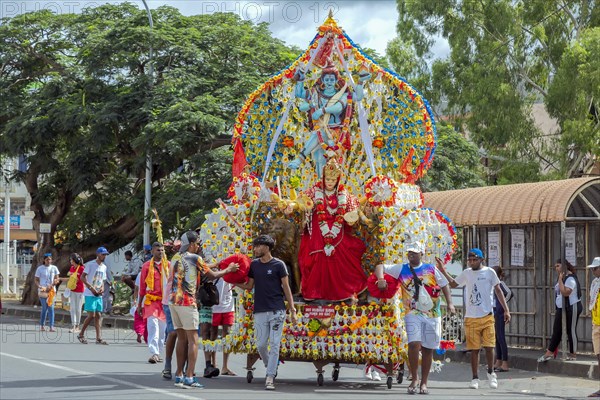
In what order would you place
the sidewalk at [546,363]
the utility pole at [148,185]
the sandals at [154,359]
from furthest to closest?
1. the utility pole at [148,185]
2. the sandals at [154,359]
3. the sidewalk at [546,363]

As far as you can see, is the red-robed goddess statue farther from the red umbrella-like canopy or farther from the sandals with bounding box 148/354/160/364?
the sandals with bounding box 148/354/160/364

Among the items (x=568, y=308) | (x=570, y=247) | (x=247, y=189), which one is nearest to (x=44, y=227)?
(x=570, y=247)

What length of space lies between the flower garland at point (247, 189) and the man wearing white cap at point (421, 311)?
2.56 meters

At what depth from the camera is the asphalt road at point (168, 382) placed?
12930mm

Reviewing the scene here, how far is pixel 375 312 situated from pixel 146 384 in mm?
3081

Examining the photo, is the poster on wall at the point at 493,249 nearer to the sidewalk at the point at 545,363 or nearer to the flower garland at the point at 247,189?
the sidewalk at the point at 545,363

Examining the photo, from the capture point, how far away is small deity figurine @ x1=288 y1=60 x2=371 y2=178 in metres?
16.0

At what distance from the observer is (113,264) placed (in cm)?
4116

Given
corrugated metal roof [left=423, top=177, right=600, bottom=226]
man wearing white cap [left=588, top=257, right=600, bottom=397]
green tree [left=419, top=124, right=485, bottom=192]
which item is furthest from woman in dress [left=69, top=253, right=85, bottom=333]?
man wearing white cap [left=588, top=257, right=600, bottom=397]

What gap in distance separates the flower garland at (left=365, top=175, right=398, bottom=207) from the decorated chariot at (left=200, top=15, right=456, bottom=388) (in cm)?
1

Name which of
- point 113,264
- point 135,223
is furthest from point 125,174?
point 113,264

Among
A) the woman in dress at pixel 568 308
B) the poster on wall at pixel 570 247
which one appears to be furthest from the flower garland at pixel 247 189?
the poster on wall at pixel 570 247

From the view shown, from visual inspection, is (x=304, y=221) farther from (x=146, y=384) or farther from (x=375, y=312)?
(x=146, y=384)

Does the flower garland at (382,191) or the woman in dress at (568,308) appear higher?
the flower garland at (382,191)
